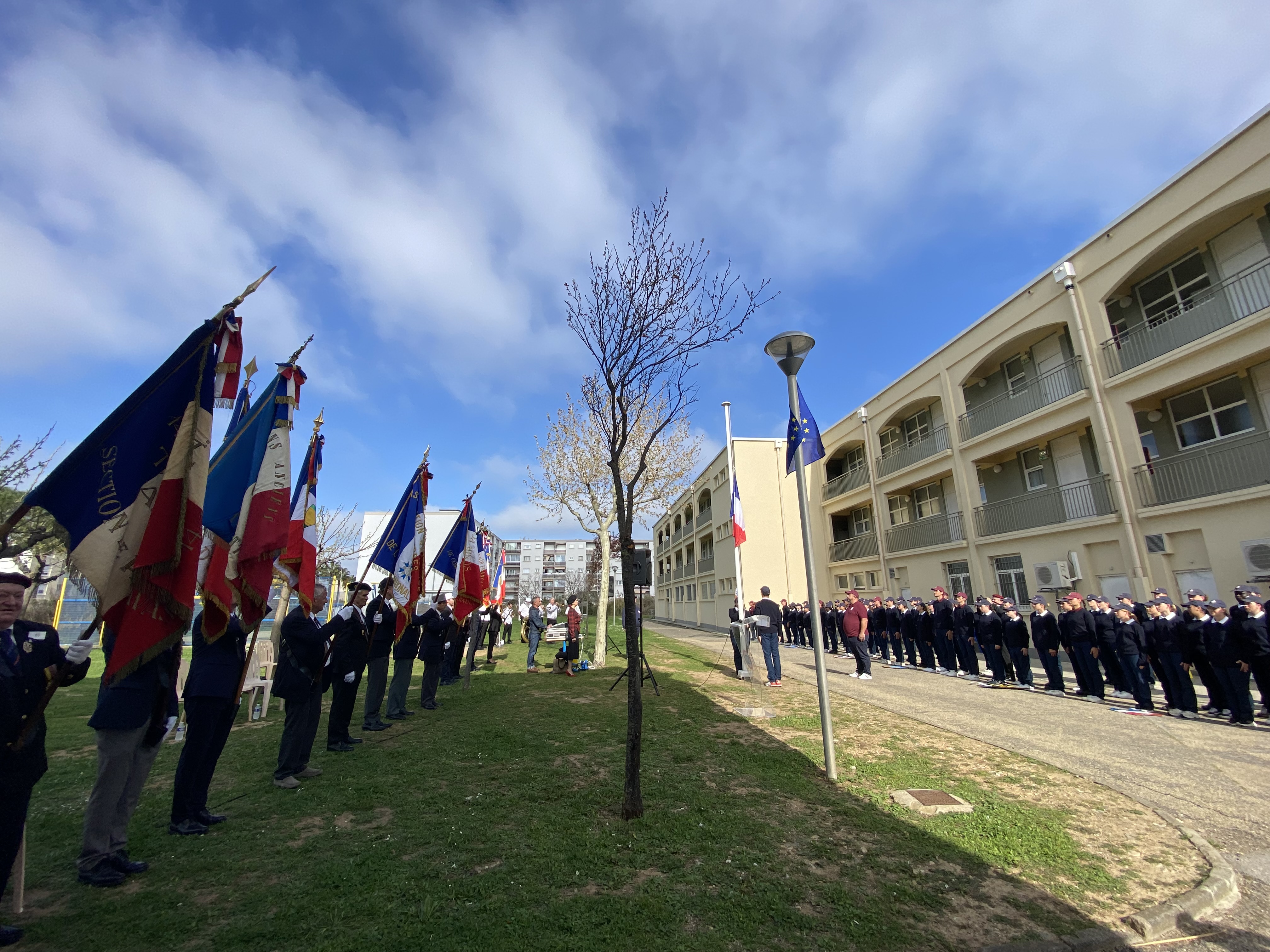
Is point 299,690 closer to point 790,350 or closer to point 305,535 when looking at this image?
point 305,535

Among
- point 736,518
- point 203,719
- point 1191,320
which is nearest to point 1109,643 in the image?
point 736,518

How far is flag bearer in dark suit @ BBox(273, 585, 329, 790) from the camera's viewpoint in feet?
18.9

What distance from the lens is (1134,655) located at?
32.6ft

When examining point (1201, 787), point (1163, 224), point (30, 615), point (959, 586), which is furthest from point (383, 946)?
point (30, 615)

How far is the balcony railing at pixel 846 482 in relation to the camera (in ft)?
91.4

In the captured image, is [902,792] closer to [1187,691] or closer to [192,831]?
[192,831]

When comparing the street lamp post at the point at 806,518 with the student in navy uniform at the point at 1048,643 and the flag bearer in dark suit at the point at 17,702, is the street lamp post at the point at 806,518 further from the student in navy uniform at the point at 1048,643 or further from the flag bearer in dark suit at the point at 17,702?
the student in navy uniform at the point at 1048,643

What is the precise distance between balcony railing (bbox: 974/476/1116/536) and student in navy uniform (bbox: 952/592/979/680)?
4.84m

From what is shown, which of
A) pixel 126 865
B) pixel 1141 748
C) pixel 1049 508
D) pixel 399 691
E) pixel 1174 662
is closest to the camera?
pixel 126 865

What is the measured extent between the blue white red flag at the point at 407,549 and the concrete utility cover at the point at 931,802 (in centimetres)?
733

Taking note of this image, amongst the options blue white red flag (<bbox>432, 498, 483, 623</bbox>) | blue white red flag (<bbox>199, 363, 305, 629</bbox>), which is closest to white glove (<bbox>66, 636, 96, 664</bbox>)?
blue white red flag (<bbox>199, 363, 305, 629</bbox>)

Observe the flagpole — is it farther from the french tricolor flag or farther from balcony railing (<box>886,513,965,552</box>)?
balcony railing (<box>886,513,965,552</box>)

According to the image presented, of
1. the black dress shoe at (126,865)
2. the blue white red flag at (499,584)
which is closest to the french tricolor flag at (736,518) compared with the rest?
the blue white red flag at (499,584)

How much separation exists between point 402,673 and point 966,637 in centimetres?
1360
